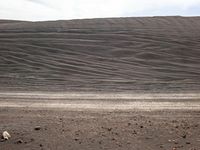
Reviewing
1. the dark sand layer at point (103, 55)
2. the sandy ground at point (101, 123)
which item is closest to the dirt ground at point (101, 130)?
the sandy ground at point (101, 123)

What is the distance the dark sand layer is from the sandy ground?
5.09m

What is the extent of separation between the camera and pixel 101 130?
9.00m

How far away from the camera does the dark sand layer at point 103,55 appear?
70.1 ft

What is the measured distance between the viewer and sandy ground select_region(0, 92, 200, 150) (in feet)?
26.1

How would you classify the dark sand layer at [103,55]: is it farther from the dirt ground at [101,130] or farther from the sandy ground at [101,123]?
the dirt ground at [101,130]

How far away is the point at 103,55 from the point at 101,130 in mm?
21269

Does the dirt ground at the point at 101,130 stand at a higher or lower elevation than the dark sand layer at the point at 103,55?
lower

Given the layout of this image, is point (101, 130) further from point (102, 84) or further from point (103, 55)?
point (103, 55)

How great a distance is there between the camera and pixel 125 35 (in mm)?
34438

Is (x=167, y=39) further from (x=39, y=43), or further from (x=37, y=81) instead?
(x=37, y=81)

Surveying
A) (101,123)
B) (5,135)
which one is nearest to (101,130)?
(101,123)

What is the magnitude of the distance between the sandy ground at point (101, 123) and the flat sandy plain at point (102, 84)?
0.06 feet

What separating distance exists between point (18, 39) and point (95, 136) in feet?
86.9

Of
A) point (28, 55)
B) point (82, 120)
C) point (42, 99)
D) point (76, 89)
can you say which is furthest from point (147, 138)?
point (28, 55)
